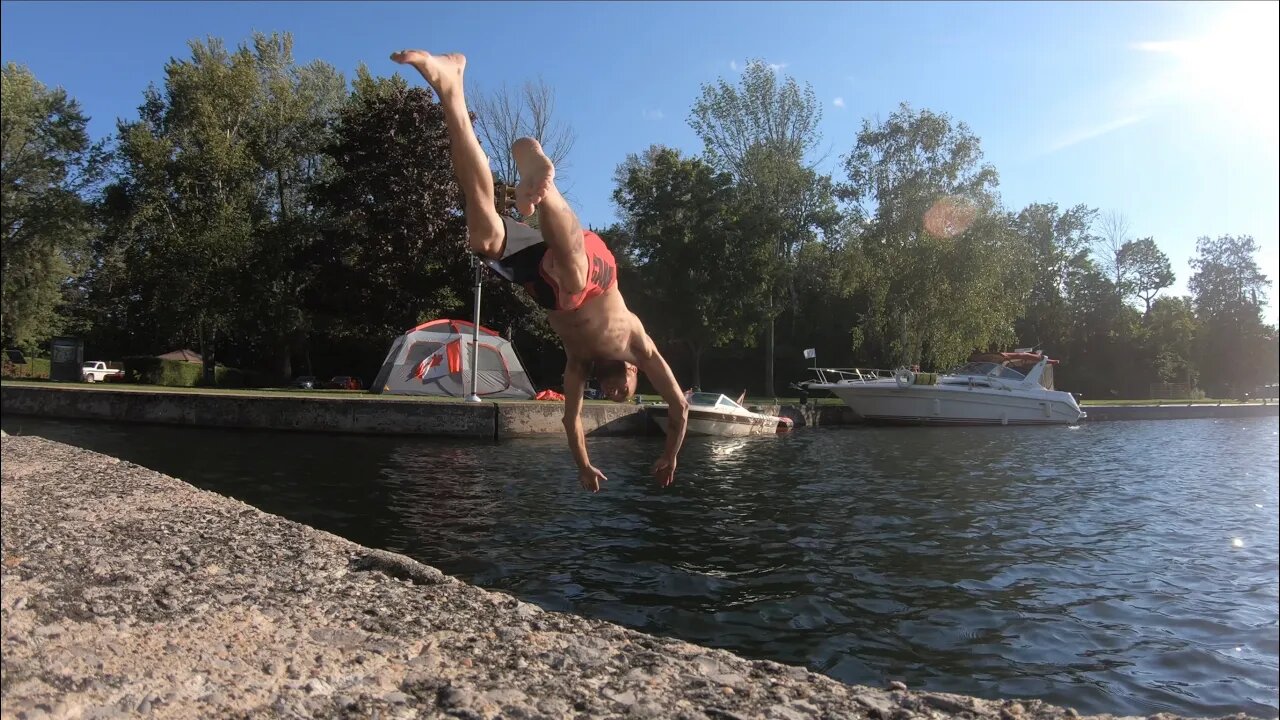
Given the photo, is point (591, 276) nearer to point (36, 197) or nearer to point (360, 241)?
point (360, 241)

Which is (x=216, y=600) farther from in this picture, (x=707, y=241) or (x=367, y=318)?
(x=707, y=241)

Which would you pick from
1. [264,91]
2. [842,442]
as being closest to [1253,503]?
[842,442]

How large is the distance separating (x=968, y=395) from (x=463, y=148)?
3217 cm

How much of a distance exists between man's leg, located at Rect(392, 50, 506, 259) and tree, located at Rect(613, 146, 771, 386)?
1089 inches

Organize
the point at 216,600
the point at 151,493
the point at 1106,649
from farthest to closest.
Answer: the point at 151,493 < the point at 1106,649 < the point at 216,600

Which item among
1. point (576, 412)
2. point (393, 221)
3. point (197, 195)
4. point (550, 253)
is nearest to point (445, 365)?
point (393, 221)

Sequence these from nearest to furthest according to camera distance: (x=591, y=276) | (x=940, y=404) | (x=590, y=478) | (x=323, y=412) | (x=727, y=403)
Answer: (x=591, y=276) < (x=590, y=478) < (x=323, y=412) < (x=727, y=403) < (x=940, y=404)

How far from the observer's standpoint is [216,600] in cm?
566

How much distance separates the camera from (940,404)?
3095 centimetres

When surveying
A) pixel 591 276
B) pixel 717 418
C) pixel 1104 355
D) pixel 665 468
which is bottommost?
pixel 717 418

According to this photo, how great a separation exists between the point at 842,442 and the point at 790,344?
54.7 ft

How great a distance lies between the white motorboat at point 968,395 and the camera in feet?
100

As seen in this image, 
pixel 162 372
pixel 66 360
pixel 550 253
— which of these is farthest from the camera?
pixel 162 372

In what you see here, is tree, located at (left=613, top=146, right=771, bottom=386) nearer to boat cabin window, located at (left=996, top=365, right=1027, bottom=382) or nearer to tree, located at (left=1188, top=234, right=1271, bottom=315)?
boat cabin window, located at (left=996, top=365, right=1027, bottom=382)
